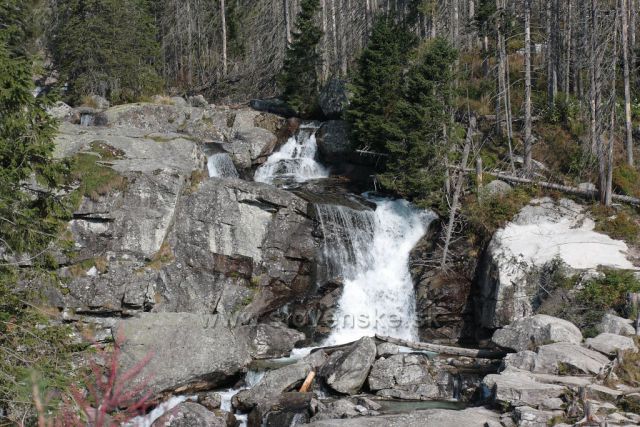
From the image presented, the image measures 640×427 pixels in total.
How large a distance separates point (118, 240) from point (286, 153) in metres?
11.8

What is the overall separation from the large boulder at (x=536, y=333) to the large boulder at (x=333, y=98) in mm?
16328

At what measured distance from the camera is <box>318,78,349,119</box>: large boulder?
1185 inches

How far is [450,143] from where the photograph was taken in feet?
77.5

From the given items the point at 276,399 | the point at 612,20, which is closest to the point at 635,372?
the point at 276,399

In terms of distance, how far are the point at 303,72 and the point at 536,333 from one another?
823 inches

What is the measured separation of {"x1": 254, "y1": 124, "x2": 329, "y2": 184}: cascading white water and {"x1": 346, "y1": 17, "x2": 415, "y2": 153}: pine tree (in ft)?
8.89

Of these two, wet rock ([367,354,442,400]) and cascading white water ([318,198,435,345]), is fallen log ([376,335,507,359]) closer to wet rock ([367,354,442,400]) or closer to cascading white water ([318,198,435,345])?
wet rock ([367,354,442,400])

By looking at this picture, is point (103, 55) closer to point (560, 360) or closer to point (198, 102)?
point (198, 102)

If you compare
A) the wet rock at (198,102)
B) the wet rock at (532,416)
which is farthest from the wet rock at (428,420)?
the wet rock at (198,102)

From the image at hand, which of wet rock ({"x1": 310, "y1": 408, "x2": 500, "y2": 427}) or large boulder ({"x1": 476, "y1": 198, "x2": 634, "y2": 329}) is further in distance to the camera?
large boulder ({"x1": 476, "y1": 198, "x2": 634, "y2": 329})

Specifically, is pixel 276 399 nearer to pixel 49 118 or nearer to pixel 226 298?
pixel 226 298

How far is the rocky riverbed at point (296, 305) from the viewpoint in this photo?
14.0 meters

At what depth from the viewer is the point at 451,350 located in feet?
58.3

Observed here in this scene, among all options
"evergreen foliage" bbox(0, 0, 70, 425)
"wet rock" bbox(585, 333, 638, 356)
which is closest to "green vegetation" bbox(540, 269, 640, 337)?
"wet rock" bbox(585, 333, 638, 356)
